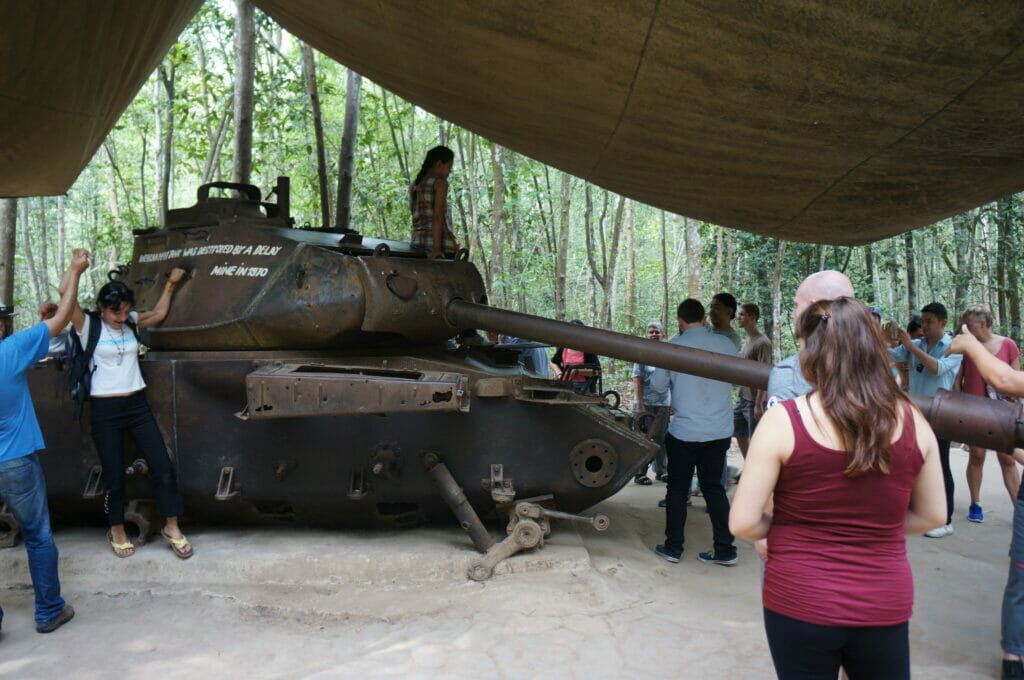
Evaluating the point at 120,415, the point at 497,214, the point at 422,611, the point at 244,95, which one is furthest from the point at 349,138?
the point at 422,611

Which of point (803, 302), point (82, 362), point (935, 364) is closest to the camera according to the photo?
point (803, 302)

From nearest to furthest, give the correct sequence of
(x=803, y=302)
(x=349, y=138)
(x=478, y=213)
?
(x=803, y=302) < (x=349, y=138) < (x=478, y=213)

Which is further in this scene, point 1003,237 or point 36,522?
point 1003,237

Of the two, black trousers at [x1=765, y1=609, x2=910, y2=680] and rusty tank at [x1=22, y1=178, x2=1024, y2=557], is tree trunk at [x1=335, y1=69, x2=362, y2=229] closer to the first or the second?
rusty tank at [x1=22, y1=178, x2=1024, y2=557]

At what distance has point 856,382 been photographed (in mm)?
2014

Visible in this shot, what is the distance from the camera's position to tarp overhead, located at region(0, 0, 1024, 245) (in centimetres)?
312

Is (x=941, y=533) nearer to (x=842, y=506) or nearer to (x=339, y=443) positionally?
(x=339, y=443)

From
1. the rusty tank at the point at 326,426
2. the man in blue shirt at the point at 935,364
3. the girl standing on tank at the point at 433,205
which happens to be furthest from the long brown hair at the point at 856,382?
the girl standing on tank at the point at 433,205

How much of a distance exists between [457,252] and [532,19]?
2.64 metres

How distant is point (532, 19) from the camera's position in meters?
3.43

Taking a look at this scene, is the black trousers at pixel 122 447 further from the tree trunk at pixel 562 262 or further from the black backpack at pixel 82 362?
the tree trunk at pixel 562 262

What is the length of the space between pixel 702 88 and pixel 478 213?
557 inches

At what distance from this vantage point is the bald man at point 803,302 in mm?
2402

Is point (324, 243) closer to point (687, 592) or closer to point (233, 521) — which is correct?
point (233, 521)
